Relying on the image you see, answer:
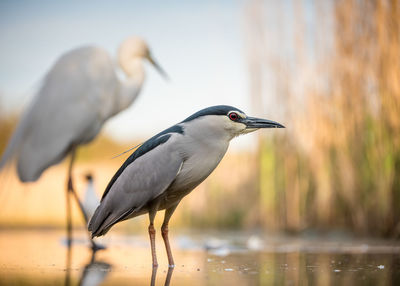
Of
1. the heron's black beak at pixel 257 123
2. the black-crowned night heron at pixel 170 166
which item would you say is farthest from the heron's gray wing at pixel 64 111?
the heron's black beak at pixel 257 123

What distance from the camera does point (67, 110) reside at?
6230 millimetres

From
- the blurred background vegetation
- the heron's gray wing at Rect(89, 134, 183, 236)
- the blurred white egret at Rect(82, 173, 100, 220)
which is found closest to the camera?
the heron's gray wing at Rect(89, 134, 183, 236)

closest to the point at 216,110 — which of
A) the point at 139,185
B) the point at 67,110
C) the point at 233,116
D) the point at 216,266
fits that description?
the point at 233,116

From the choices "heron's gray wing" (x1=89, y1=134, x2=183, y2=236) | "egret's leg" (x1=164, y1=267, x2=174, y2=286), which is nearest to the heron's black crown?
"heron's gray wing" (x1=89, y1=134, x2=183, y2=236)

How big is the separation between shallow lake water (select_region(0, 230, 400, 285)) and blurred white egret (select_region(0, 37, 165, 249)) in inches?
40.7

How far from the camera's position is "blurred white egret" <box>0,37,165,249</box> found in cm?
608

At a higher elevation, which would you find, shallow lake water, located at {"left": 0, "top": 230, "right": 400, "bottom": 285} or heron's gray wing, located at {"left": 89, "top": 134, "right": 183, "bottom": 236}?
heron's gray wing, located at {"left": 89, "top": 134, "right": 183, "bottom": 236}

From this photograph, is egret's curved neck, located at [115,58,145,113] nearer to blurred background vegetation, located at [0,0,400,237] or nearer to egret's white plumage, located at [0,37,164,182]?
egret's white plumage, located at [0,37,164,182]

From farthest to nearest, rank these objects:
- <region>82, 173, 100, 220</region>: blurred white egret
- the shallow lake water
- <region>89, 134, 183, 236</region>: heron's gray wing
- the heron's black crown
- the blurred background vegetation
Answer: <region>82, 173, 100, 220</region>: blurred white egret < the blurred background vegetation < the heron's black crown < <region>89, 134, 183, 236</region>: heron's gray wing < the shallow lake water

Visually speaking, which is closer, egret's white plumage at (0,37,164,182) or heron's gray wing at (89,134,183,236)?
heron's gray wing at (89,134,183,236)

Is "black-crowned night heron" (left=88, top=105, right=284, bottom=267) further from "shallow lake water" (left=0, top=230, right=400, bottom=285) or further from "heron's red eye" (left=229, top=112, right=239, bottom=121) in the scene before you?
"shallow lake water" (left=0, top=230, right=400, bottom=285)

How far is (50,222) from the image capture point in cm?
1162

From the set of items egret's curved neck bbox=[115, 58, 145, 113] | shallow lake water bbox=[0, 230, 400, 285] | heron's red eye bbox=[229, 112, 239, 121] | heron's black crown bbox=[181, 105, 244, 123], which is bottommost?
shallow lake water bbox=[0, 230, 400, 285]

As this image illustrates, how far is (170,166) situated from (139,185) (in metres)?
0.25
